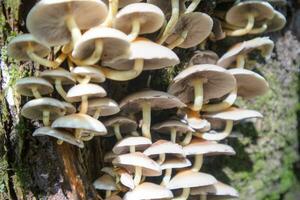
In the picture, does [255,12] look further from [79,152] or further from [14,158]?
[14,158]

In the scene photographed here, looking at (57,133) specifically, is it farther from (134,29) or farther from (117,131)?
(134,29)

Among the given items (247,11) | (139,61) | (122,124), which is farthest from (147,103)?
(247,11)

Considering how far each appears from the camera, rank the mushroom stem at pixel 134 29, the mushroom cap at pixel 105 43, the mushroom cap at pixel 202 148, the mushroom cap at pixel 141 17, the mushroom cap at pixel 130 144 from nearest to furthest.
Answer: the mushroom cap at pixel 105 43 → the mushroom cap at pixel 141 17 → the mushroom stem at pixel 134 29 → the mushroom cap at pixel 130 144 → the mushroom cap at pixel 202 148

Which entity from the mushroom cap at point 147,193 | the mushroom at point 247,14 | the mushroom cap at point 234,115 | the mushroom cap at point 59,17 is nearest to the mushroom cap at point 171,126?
the mushroom cap at point 234,115

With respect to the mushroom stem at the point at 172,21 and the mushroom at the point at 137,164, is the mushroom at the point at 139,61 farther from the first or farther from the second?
the mushroom at the point at 137,164

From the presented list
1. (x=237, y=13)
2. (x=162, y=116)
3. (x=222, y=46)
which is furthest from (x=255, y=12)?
(x=162, y=116)

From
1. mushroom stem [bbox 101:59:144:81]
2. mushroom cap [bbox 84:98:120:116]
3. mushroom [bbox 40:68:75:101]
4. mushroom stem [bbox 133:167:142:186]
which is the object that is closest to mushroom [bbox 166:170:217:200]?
mushroom stem [bbox 133:167:142:186]
